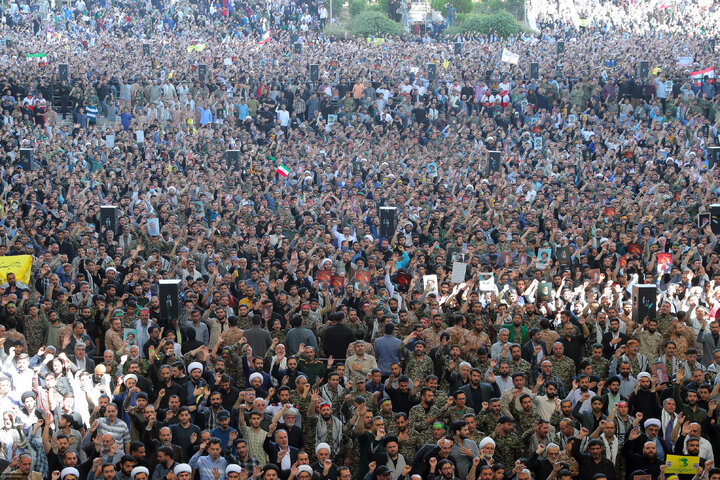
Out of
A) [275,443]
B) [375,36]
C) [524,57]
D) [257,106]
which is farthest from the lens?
[375,36]

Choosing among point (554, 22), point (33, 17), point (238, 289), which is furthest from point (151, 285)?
point (554, 22)

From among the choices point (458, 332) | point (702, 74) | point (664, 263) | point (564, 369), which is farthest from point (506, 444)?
point (702, 74)

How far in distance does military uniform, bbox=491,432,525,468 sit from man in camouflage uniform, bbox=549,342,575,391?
1638 millimetres

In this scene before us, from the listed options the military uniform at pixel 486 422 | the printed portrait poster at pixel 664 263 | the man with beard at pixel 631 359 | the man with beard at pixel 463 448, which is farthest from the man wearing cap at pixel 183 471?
the printed portrait poster at pixel 664 263

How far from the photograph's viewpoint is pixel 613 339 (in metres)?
13.5

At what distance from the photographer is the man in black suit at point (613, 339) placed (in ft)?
44.2

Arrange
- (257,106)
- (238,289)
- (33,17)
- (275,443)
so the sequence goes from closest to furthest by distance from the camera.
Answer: (275,443)
(238,289)
(257,106)
(33,17)

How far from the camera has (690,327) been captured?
14.1 meters

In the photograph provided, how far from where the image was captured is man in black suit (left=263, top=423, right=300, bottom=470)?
36.1ft

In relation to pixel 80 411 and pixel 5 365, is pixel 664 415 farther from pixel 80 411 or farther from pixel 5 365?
pixel 5 365

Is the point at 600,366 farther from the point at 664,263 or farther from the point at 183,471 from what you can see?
the point at 183,471

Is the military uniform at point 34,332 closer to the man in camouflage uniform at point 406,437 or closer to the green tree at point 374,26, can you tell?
the man in camouflage uniform at point 406,437

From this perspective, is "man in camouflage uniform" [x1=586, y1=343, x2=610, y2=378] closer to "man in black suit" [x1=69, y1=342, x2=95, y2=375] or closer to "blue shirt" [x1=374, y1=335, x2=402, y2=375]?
"blue shirt" [x1=374, y1=335, x2=402, y2=375]

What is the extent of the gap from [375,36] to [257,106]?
2419 cm
